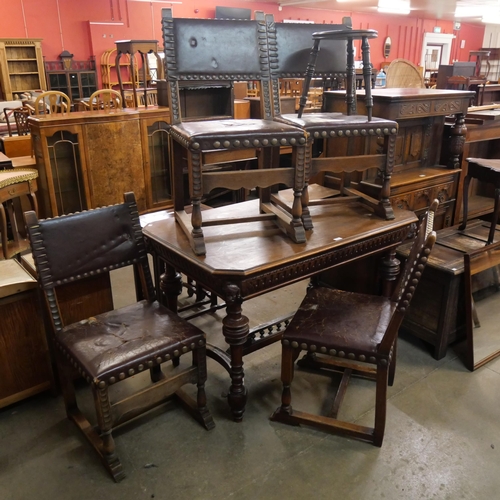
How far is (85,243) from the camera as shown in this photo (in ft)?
6.18

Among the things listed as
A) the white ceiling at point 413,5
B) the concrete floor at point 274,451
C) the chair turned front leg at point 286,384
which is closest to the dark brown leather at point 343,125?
the chair turned front leg at point 286,384

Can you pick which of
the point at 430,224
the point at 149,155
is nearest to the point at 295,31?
the point at 430,224

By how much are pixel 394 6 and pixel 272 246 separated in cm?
1178

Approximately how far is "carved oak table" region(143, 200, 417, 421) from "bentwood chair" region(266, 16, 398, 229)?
11 centimetres

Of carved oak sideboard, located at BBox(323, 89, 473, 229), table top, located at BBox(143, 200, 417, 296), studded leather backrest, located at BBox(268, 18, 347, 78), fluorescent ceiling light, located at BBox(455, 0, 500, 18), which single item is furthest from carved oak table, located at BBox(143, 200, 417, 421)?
fluorescent ceiling light, located at BBox(455, 0, 500, 18)

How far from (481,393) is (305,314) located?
97 cm

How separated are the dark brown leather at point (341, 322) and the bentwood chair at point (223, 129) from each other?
1.12 ft

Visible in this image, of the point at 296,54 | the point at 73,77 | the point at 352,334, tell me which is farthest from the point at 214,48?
the point at 73,77

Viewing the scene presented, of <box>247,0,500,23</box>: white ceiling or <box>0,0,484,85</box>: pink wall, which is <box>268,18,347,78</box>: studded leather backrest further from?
<box>247,0,500,23</box>: white ceiling

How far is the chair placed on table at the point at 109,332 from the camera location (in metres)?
1.65

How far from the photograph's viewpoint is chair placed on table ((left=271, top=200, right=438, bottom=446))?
1702mm

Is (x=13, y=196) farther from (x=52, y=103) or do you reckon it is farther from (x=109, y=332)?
(x=52, y=103)

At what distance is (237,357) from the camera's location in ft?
6.14

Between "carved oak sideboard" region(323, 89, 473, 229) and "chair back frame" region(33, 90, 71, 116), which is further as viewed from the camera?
"chair back frame" region(33, 90, 71, 116)
